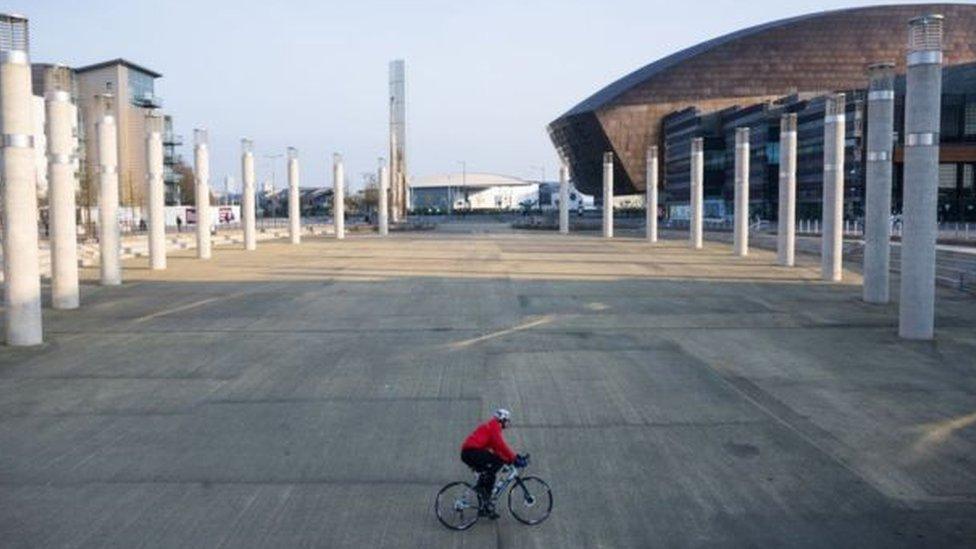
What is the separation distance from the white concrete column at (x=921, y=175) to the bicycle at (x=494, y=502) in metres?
13.9

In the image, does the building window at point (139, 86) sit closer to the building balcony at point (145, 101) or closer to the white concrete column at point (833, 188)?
the building balcony at point (145, 101)

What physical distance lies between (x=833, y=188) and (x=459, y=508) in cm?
2714

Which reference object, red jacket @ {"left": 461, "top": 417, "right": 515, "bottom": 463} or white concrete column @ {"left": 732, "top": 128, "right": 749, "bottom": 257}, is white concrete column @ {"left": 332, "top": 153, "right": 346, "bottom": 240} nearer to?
white concrete column @ {"left": 732, "top": 128, "right": 749, "bottom": 257}

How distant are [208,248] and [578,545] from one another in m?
39.9

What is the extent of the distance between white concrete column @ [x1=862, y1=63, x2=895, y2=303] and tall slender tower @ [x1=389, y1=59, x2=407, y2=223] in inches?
2984

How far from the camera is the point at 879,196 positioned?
27062 millimetres

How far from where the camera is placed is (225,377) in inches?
651

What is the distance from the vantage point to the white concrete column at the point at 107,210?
105ft

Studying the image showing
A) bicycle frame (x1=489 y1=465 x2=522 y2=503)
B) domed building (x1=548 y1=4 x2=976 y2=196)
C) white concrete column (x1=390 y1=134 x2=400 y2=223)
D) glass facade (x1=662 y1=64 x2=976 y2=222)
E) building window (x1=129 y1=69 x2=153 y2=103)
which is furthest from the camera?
domed building (x1=548 y1=4 x2=976 y2=196)

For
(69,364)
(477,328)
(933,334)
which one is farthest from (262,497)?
(933,334)

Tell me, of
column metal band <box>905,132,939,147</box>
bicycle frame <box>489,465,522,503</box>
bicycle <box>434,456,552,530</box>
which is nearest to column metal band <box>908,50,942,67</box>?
column metal band <box>905,132,939,147</box>

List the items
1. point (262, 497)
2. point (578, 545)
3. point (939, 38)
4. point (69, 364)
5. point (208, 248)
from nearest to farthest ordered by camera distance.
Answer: point (578, 545) → point (262, 497) → point (69, 364) → point (939, 38) → point (208, 248)

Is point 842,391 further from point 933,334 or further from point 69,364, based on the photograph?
point 69,364

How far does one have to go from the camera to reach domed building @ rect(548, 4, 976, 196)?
348 feet
